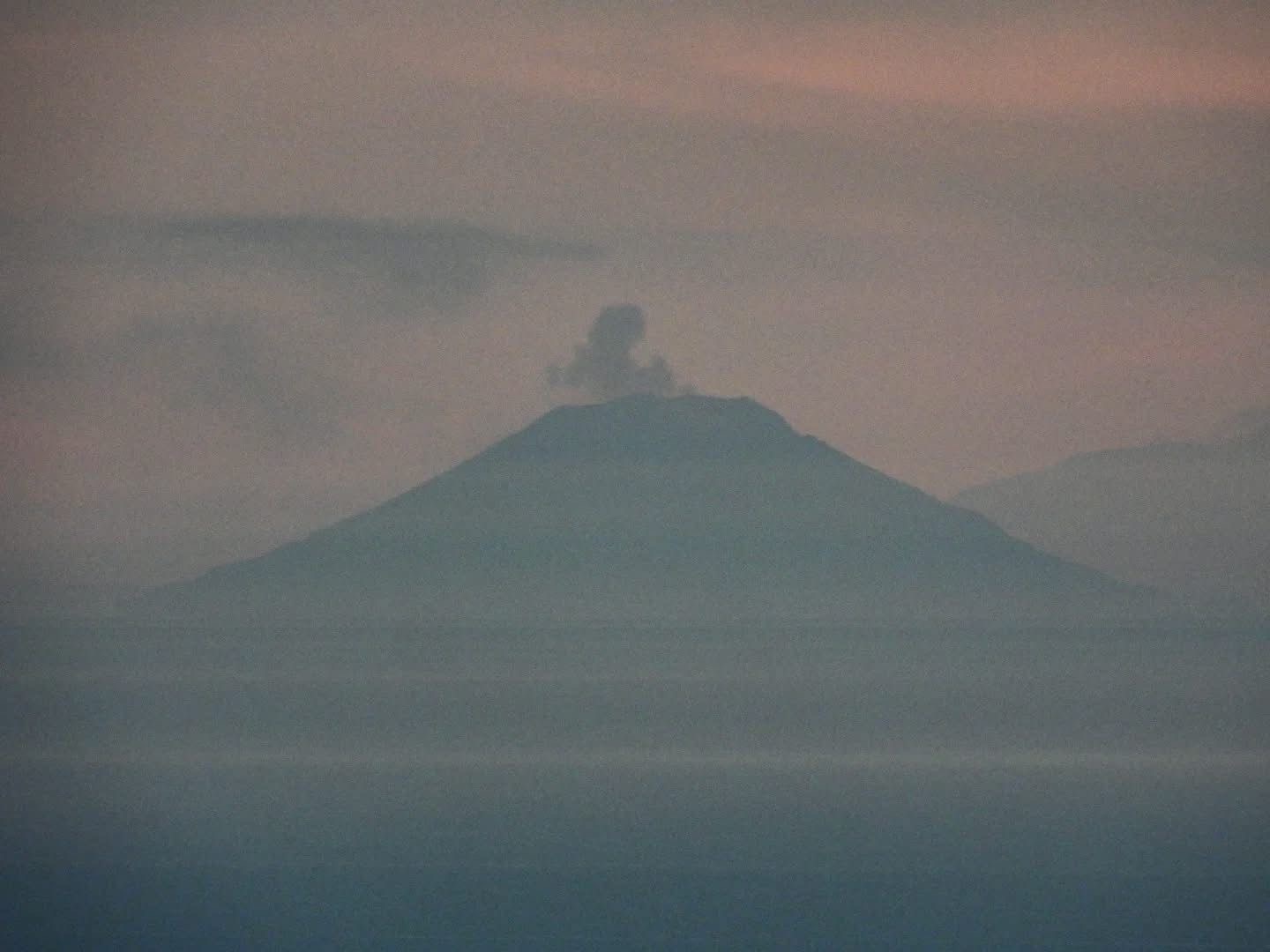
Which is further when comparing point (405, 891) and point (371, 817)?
point (371, 817)

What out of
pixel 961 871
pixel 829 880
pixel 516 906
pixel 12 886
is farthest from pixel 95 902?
pixel 961 871

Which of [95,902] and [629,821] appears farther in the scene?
[629,821]

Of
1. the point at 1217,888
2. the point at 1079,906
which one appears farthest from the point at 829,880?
the point at 1217,888

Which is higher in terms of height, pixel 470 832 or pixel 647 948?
pixel 470 832

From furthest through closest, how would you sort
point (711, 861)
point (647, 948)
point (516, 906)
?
point (711, 861)
point (516, 906)
point (647, 948)

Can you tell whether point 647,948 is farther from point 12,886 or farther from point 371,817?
point 12,886

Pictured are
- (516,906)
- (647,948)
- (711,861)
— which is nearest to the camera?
(647,948)

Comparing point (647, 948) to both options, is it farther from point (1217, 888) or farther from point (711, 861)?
point (1217, 888)
